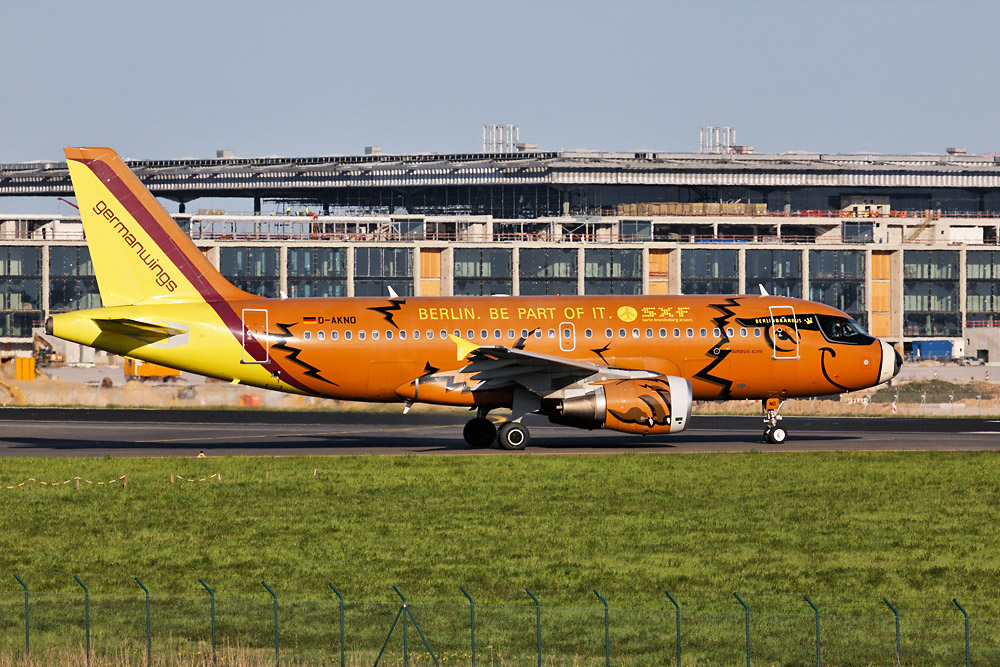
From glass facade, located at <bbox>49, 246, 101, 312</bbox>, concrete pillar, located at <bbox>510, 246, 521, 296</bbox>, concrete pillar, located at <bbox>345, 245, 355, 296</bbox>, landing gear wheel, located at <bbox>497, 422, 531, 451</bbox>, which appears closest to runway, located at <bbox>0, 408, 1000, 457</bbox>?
landing gear wheel, located at <bbox>497, 422, 531, 451</bbox>

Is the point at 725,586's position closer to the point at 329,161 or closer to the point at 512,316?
the point at 512,316

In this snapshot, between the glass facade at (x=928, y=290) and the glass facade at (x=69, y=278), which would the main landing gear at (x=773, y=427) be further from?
the glass facade at (x=69, y=278)

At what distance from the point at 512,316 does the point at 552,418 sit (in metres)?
4.28

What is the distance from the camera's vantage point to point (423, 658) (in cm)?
1864

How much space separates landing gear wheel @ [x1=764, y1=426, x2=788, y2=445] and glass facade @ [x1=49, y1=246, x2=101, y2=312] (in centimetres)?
9062

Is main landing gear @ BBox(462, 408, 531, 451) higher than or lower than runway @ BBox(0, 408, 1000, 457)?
higher

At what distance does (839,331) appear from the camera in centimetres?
4912

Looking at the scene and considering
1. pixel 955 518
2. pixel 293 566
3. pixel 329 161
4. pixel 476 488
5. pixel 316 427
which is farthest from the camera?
pixel 329 161

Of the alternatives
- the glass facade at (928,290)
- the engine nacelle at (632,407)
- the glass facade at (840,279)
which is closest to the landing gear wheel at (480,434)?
the engine nacelle at (632,407)

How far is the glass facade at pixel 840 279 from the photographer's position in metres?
133

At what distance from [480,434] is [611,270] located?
8477cm

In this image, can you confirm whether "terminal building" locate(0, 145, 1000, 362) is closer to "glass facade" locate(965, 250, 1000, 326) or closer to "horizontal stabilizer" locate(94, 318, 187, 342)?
"glass facade" locate(965, 250, 1000, 326)

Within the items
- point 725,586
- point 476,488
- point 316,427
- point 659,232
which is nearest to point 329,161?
point 659,232

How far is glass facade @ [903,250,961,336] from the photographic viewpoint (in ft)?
444
